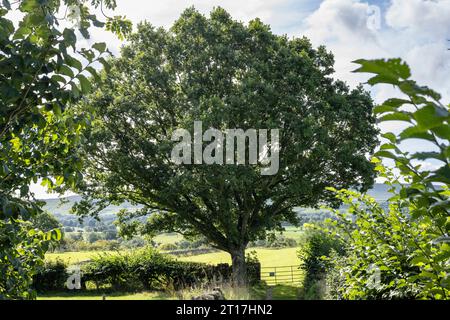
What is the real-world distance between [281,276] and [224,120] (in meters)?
11.4

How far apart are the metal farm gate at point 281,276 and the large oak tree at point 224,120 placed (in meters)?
3.59

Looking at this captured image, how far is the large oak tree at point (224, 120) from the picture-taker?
627 inches

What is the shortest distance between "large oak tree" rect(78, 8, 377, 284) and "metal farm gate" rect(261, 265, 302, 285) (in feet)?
11.8

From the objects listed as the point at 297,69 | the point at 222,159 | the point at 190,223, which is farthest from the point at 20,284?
the point at 190,223

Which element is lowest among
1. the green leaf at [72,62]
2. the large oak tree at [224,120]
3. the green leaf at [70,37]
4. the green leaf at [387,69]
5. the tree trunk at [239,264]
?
the tree trunk at [239,264]

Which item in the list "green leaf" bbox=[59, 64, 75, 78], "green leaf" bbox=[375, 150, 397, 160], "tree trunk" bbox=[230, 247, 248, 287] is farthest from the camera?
"tree trunk" bbox=[230, 247, 248, 287]

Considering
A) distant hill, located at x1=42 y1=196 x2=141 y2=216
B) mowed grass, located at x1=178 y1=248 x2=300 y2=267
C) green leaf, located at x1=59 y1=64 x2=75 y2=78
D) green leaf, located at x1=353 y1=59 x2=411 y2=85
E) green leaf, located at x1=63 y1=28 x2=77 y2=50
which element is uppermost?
green leaf, located at x1=63 y1=28 x2=77 y2=50

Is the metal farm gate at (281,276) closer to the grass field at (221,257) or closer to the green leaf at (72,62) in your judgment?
the grass field at (221,257)

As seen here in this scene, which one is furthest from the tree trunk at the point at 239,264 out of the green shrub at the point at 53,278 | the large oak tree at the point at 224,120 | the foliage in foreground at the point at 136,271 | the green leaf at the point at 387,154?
the green leaf at the point at 387,154

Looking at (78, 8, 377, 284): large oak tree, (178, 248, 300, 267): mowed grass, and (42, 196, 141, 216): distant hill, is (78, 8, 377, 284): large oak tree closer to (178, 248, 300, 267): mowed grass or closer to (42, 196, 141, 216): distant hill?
(42, 196, 141, 216): distant hill

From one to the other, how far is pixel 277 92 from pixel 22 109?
1462 cm

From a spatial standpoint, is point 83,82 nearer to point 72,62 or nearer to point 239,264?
point 72,62

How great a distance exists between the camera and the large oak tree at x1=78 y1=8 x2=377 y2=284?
15914mm

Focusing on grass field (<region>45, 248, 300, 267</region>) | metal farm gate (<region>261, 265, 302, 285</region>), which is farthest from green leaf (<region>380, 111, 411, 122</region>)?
grass field (<region>45, 248, 300, 267</region>)
